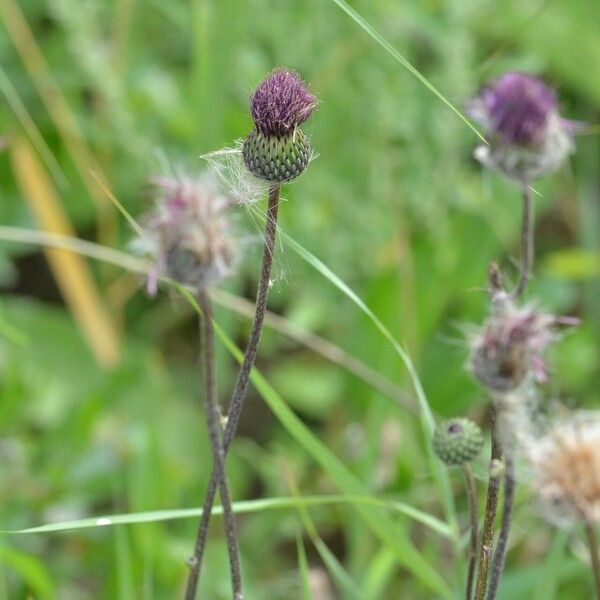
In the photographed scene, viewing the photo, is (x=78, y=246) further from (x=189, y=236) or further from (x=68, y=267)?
(x=189, y=236)

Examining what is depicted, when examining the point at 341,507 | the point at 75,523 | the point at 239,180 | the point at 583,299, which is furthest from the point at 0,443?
the point at 583,299

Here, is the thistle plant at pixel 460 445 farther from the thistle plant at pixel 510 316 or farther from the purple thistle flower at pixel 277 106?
the purple thistle flower at pixel 277 106

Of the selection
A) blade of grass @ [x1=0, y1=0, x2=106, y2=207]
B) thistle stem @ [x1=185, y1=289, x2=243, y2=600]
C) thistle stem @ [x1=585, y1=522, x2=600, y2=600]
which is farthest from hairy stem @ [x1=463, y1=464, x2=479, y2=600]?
blade of grass @ [x1=0, y1=0, x2=106, y2=207]

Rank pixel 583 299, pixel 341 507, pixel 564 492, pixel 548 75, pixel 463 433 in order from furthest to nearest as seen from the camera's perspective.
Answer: pixel 548 75
pixel 583 299
pixel 341 507
pixel 463 433
pixel 564 492

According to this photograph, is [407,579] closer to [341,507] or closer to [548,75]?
[341,507]

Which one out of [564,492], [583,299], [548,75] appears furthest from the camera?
[548,75]

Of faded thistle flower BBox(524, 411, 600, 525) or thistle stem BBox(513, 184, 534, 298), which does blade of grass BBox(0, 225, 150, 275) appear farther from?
faded thistle flower BBox(524, 411, 600, 525)
